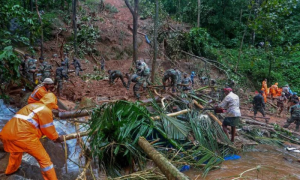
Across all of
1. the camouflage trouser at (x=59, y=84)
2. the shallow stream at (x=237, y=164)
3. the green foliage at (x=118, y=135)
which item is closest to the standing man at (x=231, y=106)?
the shallow stream at (x=237, y=164)

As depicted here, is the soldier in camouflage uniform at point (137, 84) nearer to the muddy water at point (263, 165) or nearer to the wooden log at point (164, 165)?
the muddy water at point (263, 165)

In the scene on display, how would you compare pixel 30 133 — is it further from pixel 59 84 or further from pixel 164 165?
pixel 59 84

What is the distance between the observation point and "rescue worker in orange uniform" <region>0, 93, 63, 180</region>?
331 cm

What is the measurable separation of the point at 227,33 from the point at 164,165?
24.4 metres

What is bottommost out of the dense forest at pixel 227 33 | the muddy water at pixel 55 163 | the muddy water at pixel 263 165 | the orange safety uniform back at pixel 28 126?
the muddy water at pixel 263 165

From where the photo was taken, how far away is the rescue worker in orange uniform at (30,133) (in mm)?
3314

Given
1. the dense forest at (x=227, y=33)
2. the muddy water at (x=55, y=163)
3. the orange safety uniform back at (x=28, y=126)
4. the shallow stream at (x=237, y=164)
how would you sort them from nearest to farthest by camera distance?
1. the orange safety uniform back at (x=28, y=126)
2. the muddy water at (x=55, y=163)
3. the shallow stream at (x=237, y=164)
4. the dense forest at (x=227, y=33)

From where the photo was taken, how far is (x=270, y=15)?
36.0 ft

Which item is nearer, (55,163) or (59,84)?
(55,163)

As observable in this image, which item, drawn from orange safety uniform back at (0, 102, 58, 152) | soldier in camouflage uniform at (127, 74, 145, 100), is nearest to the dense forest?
soldier in camouflage uniform at (127, 74, 145, 100)

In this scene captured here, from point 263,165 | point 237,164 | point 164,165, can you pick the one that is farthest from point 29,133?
point 263,165

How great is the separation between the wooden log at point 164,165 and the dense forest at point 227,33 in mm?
9266

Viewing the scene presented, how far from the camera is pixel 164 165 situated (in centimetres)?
283

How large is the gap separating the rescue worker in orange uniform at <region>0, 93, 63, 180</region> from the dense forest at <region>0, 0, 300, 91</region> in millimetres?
8264
